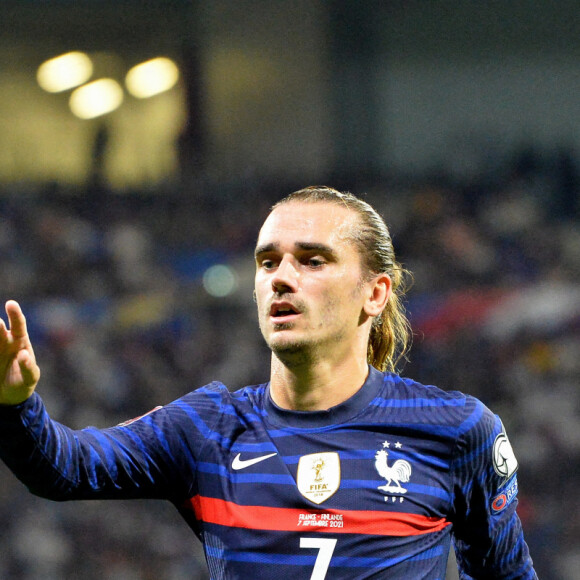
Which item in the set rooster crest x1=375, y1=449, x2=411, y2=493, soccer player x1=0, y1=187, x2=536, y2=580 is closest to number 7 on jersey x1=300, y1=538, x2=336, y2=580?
soccer player x1=0, y1=187, x2=536, y2=580

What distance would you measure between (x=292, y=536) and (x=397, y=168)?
8152mm

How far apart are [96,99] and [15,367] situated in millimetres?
9015

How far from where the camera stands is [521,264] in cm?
877

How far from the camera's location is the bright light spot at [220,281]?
8.91 metres

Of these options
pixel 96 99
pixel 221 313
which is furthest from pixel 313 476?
pixel 96 99

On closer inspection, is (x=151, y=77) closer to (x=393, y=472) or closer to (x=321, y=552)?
(x=393, y=472)

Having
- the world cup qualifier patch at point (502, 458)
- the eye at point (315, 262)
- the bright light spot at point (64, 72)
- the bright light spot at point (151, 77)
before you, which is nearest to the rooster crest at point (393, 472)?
the world cup qualifier patch at point (502, 458)

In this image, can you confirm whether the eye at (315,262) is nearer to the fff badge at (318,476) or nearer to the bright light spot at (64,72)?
the fff badge at (318,476)

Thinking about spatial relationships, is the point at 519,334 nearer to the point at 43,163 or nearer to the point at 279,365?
the point at 43,163

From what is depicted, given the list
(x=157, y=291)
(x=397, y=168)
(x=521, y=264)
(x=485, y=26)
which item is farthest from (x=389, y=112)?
(x=157, y=291)

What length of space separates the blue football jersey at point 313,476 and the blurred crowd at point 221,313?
533cm

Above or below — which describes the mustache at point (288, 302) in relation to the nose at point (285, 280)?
below

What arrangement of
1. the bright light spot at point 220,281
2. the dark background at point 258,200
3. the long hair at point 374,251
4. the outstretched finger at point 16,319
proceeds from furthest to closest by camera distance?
1. the bright light spot at point 220,281
2. the dark background at point 258,200
3. the long hair at point 374,251
4. the outstretched finger at point 16,319

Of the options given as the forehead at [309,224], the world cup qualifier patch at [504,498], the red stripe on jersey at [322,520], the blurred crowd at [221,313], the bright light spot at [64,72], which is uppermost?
the forehead at [309,224]
